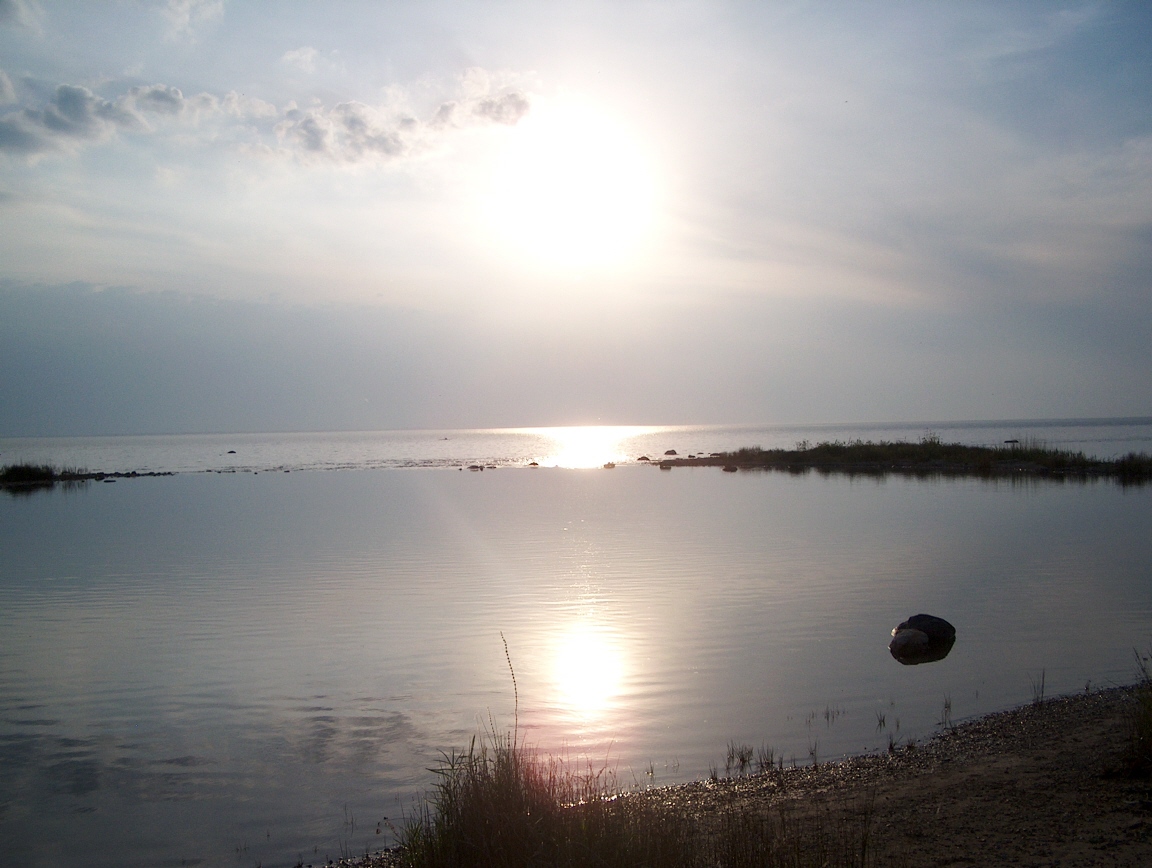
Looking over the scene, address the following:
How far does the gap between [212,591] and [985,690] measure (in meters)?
14.8

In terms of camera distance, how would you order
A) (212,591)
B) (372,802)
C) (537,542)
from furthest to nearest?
(537,542) → (212,591) → (372,802)

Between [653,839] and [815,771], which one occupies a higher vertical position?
[653,839]

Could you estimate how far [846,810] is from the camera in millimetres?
6527

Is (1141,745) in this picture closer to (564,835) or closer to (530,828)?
(564,835)

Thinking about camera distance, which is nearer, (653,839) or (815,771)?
(653,839)

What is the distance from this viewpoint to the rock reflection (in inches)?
474

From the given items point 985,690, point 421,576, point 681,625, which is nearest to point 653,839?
point 985,690

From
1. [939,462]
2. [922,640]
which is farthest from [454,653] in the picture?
[939,462]

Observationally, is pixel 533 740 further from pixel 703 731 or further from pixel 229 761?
pixel 229 761

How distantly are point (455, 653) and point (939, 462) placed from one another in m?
48.1

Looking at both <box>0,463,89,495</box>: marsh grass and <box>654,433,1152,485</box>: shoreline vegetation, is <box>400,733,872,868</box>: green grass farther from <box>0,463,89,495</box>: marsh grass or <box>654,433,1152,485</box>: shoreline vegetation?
<box>0,463,89,495</box>: marsh grass

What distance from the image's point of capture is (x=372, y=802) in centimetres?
762

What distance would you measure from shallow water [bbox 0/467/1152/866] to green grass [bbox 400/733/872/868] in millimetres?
2065

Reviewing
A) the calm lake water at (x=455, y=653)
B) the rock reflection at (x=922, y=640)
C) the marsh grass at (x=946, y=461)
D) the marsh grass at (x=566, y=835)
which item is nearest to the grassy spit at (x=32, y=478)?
the calm lake water at (x=455, y=653)
